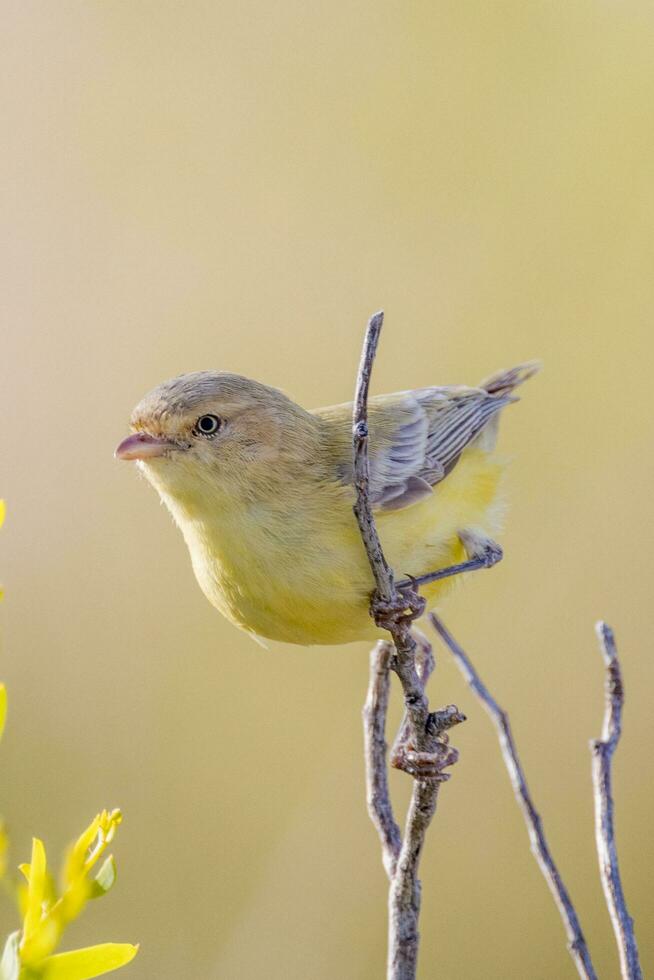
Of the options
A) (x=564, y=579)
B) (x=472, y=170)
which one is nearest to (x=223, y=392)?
(x=564, y=579)

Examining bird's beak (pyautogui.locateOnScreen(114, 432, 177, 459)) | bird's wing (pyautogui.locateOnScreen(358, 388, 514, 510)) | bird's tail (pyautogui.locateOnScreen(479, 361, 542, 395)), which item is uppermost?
bird's tail (pyautogui.locateOnScreen(479, 361, 542, 395))

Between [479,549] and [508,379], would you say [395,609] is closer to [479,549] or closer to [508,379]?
[479,549]

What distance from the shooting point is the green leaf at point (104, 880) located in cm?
57

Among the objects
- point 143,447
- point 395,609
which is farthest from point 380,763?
point 143,447

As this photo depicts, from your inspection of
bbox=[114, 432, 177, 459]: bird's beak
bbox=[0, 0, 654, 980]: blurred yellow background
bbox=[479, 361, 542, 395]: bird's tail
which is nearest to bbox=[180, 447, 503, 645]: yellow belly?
bbox=[114, 432, 177, 459]: bird's beak

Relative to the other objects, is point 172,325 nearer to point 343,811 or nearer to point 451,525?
point 343,811

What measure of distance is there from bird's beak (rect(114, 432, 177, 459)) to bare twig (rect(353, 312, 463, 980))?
403 mm

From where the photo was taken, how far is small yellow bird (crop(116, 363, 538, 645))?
1.40 meters

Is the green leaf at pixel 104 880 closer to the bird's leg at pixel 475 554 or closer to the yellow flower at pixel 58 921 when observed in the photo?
the yellow flower at pixel 58 921

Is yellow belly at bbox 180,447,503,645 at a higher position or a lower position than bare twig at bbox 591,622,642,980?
higher

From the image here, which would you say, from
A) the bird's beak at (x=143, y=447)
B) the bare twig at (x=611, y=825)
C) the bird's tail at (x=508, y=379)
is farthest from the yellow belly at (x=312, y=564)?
the bird's tail at (x=508, y=379)

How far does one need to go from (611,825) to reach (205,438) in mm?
784

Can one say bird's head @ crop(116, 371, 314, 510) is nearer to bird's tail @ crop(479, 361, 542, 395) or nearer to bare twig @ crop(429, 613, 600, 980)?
bare twig @ crop(429, 613, 600, 980)

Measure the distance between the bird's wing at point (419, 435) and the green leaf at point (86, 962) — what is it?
3.30 ft
